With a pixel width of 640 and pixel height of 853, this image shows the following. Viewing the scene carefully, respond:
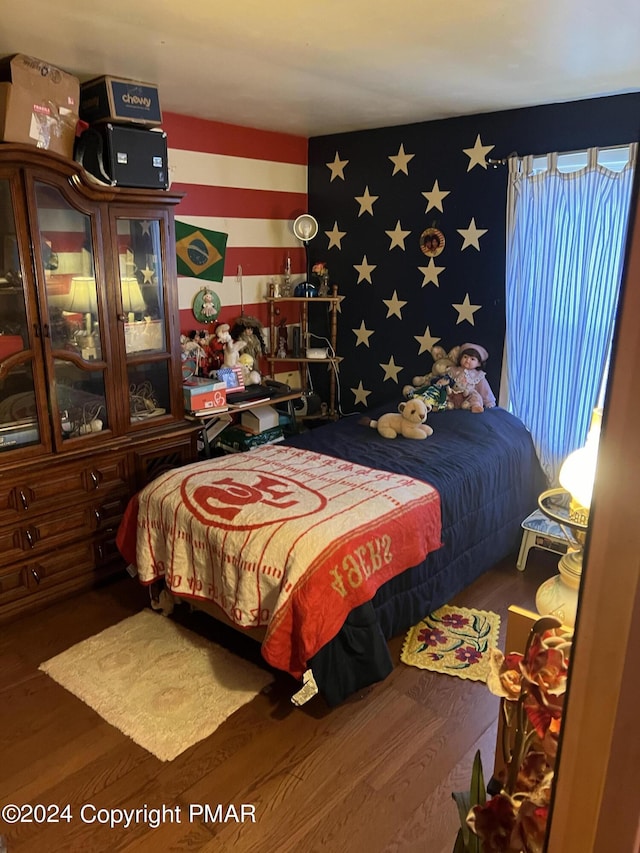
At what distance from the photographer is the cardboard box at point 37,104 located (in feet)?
7.88

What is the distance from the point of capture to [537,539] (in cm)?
328

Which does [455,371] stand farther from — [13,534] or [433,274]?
[13,534]

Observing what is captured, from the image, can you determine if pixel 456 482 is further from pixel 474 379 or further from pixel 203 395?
pixel 203 395

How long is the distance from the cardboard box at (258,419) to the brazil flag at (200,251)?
846 millimetres

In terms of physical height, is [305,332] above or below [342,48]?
below

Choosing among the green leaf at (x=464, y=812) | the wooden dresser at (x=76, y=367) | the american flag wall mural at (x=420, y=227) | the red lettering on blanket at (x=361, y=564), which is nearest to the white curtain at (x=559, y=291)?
the american flag wall mural at (x=420, y=227)

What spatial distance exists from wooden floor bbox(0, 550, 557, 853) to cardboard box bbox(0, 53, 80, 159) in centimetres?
211

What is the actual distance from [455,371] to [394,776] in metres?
2.31

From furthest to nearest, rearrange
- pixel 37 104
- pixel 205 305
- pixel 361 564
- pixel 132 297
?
pixel 205 305 < pixel 132 297 < pixel 37 104 < pixel 361 564

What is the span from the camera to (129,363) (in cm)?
304

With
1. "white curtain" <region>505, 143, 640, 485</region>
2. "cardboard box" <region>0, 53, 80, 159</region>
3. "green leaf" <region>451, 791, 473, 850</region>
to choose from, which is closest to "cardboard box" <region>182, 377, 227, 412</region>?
"cardboard box" <region>0, 53, 80, 159</region>

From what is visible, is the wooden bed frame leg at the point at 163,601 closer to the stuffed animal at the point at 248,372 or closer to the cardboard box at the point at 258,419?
the cardboard box at the point at 258,419

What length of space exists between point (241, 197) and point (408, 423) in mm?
1798

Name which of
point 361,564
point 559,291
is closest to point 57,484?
point 361,564
